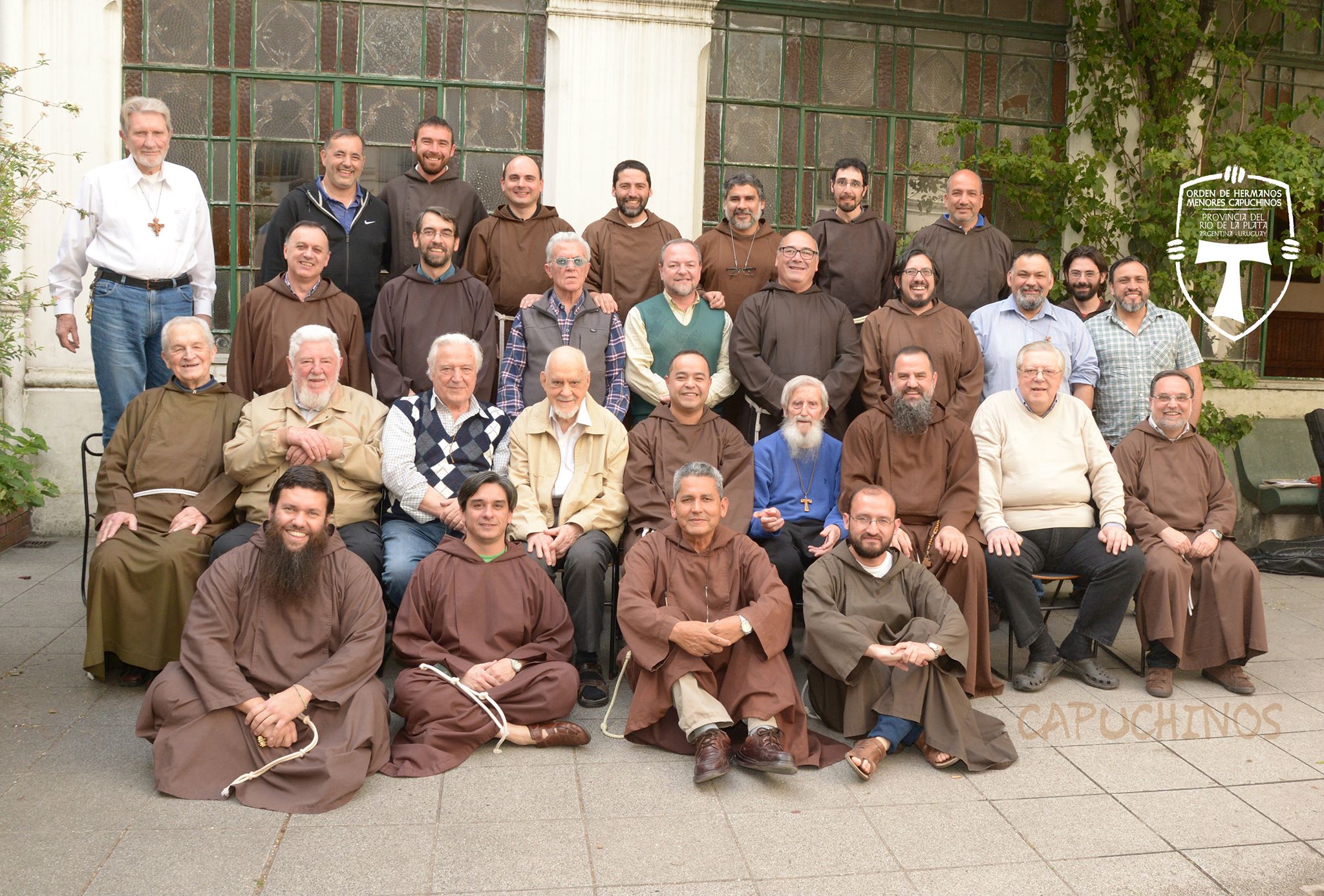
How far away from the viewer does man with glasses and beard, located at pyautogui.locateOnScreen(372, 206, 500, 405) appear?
6410mm

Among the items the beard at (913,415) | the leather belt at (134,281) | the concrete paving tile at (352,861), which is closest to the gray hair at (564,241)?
the beard at (913,415)

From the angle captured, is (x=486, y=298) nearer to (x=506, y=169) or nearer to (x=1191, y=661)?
(x=506, y=169)

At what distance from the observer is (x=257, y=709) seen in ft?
14.2

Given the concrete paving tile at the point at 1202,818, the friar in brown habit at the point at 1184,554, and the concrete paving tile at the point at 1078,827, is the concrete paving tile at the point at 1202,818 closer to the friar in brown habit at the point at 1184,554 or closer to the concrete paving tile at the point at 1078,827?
the concrete paving tile at the point at 1078,827

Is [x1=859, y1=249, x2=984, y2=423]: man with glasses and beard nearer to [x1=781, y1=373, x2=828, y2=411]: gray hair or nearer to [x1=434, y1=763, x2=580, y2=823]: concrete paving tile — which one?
[x1=781, y1=373, x2=828, y2=411]: gray hair

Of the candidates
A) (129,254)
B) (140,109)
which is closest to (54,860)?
(129,254)

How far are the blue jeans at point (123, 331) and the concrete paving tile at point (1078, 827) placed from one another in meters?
4.82

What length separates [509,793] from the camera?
436 cm

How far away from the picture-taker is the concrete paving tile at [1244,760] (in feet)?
15.3

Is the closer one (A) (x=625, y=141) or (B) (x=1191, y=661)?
(B) (x=1191, y=661)

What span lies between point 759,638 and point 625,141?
464cm

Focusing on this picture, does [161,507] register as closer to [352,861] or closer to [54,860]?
[54,860]

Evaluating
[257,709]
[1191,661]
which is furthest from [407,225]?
[1191,661]

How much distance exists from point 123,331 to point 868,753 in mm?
4473
